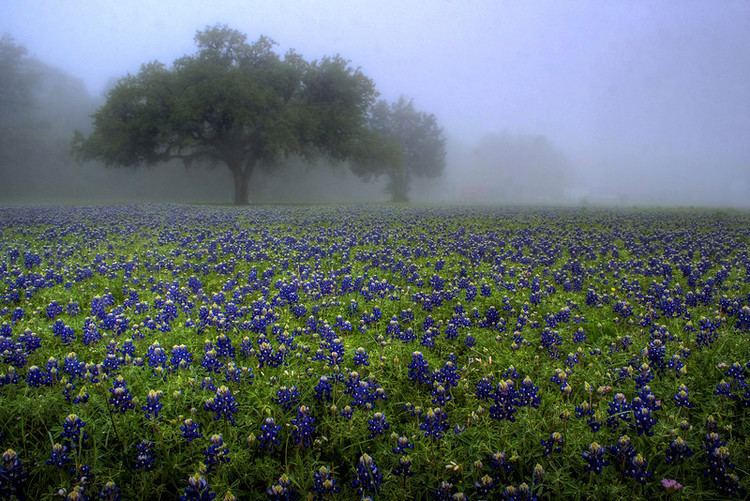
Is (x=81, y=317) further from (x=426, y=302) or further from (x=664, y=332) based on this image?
(x=664, y=332)

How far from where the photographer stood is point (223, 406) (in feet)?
9.30

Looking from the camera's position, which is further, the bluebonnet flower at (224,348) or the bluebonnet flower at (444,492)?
the bluebonnet flower at (224,348)

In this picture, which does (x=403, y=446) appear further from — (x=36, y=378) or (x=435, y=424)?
(x=36, y=378)

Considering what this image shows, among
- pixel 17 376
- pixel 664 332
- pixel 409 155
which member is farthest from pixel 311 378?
pixel 409 155

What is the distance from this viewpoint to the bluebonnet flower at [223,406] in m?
2.83

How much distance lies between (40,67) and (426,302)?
75.2 meters

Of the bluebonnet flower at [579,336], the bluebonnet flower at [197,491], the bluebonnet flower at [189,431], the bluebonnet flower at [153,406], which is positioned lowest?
the bluebonnet flower at [197,491]

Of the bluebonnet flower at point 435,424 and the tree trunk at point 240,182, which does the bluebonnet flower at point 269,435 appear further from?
the tree trunk at point 240,182

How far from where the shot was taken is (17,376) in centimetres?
319

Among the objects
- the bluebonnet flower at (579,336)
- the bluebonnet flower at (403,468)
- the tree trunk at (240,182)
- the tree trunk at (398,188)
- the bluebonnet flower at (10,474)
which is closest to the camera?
the bluebonnet flower at (10,474)

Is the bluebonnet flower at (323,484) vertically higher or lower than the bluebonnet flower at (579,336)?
lower

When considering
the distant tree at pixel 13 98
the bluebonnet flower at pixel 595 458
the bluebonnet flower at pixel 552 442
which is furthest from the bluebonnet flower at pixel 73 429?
the distant tree at pixel 13 98

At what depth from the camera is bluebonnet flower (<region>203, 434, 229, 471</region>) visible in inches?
96.2

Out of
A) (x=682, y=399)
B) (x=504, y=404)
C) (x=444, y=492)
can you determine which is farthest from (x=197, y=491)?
(x=682, y=399)
